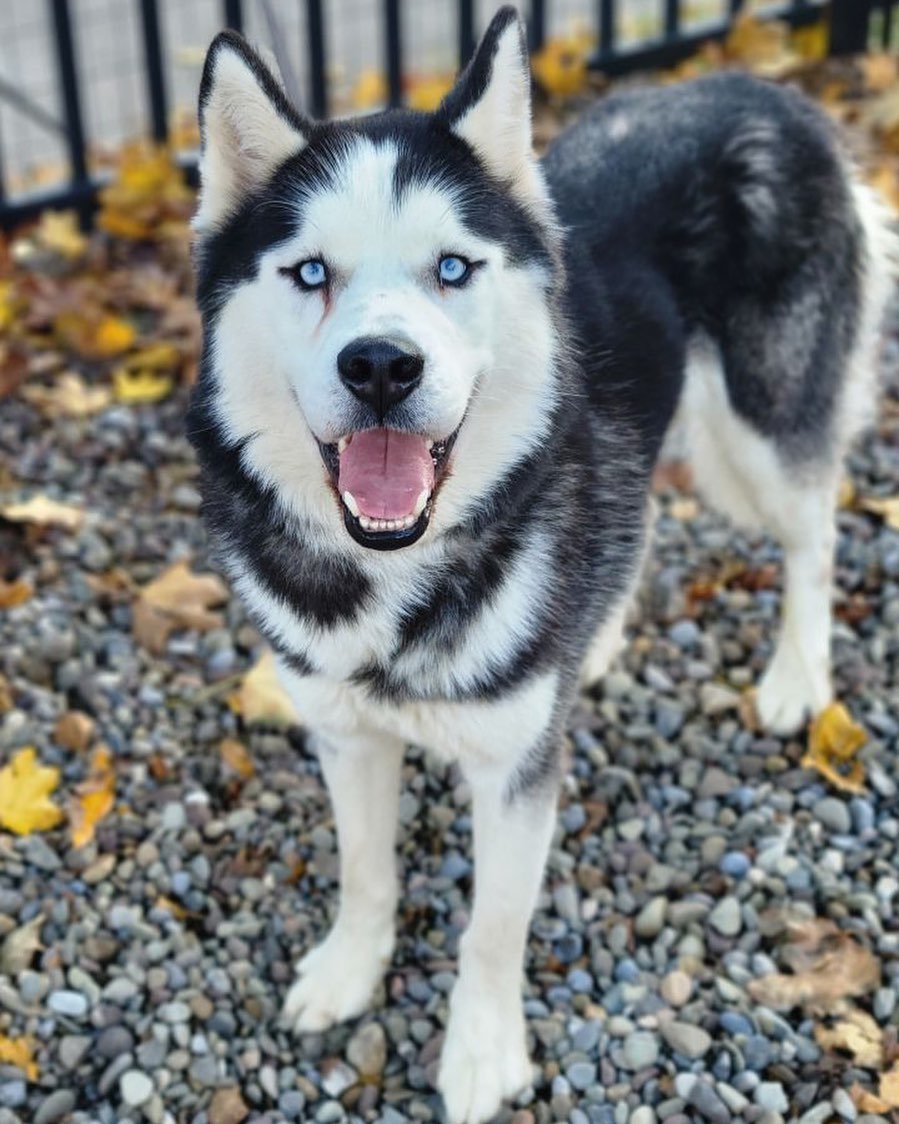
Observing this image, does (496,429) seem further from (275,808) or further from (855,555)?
(855,555)

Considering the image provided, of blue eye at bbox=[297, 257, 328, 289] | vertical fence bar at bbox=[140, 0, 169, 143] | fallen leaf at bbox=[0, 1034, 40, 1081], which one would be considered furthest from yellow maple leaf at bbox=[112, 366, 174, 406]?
blue eye at bbox=[297, 257, 328, 289]

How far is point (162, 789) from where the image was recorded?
3.37 m

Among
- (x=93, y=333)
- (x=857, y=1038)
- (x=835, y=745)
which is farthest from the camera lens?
(x=93, y=333)

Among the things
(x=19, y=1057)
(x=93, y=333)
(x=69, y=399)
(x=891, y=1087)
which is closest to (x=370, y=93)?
(x=93, y=333)

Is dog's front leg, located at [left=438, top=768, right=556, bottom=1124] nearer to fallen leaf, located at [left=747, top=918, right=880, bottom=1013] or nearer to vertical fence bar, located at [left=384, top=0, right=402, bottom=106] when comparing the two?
fallen leaf, located at [left=747, top=918, right=880, bottom=1013]

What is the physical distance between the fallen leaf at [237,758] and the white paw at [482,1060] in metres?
0.87

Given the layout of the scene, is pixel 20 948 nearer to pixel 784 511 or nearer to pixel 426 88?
pixel 784 511

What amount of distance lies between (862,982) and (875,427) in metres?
2.14

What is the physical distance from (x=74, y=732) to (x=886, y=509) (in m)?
2.38

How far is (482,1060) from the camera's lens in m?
2.73

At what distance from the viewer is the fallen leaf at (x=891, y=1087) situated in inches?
104

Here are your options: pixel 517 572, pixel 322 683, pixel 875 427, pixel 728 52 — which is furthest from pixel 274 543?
pixel 728 52

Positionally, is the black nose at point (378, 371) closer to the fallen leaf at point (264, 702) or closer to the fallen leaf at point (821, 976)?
the fallen leaf at point (264, 702)

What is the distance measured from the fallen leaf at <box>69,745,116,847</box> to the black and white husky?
0.65 metres
